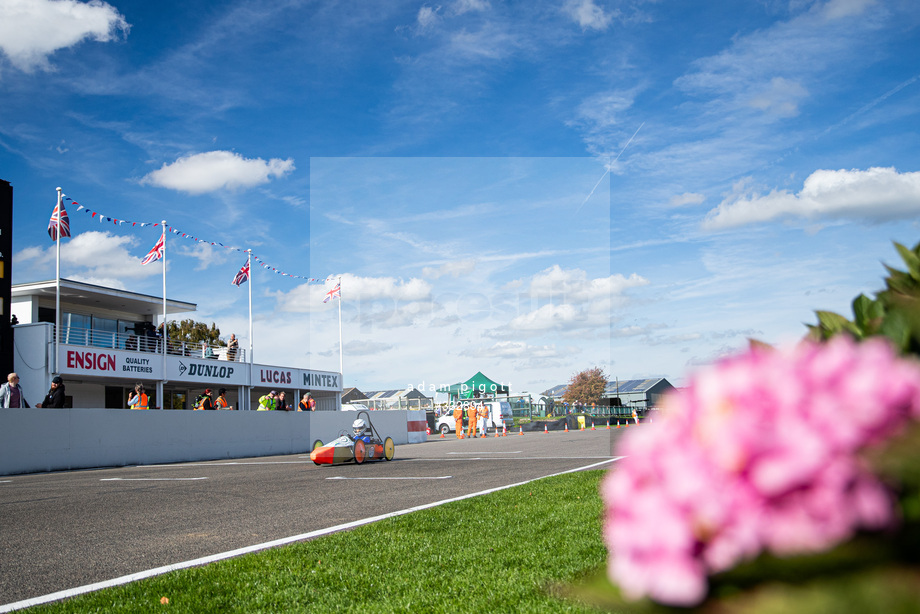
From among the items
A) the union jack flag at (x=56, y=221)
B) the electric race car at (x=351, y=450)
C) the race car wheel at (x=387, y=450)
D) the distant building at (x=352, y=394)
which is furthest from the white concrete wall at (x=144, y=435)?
the distant building at (x=352, y=394)

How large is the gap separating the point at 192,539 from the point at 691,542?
20.8 feet

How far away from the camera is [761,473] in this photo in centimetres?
60

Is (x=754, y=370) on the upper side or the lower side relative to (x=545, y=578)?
upper

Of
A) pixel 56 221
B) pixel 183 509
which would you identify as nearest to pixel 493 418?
pixel 56 221

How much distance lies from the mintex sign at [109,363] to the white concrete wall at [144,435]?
35.6 ft

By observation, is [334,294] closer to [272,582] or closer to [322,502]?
[322,502]

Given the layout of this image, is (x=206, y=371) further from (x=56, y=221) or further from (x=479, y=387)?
(x=479, y=387)

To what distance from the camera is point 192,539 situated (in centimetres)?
613

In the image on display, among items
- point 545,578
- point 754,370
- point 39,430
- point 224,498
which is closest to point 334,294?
point 39,430

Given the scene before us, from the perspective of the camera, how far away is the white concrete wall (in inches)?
643

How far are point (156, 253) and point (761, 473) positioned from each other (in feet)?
111

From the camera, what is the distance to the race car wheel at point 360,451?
14938 mm

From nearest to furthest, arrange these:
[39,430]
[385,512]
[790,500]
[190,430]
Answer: [790,500], [385,512], [39,430], [190,430]

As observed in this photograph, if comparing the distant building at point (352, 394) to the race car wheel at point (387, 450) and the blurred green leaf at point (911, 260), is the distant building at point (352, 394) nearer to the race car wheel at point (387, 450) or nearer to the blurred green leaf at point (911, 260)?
the race car wheel at point (387, 450)
